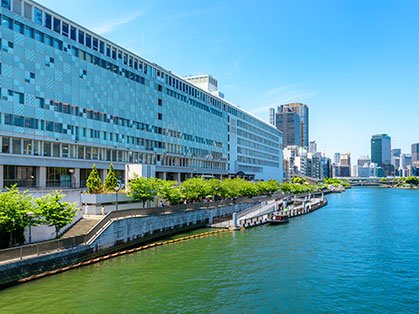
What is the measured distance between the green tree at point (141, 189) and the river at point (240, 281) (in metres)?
8.88

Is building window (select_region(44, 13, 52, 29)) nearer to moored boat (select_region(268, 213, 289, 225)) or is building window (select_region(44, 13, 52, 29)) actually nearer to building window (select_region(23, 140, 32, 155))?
building window (select_region(23, 140, 32, 155))

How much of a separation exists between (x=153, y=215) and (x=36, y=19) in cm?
3702

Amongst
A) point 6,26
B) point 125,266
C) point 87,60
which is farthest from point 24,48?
point 125,266

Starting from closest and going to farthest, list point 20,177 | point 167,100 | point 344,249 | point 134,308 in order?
point 134,308 < point 344,249 < point 20,177 < point 167,100

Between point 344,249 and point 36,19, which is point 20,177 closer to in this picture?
point 36,19

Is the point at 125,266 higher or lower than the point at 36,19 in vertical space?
lower

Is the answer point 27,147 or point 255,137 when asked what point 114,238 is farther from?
point 255,137

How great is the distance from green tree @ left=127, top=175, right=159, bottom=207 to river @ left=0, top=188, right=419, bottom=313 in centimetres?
888

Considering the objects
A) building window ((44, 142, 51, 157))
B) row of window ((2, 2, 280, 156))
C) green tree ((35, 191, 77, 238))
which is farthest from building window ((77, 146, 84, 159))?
green tree ((35, 191, 77, 238))

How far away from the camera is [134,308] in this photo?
2636cm

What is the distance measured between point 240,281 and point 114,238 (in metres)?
17.3

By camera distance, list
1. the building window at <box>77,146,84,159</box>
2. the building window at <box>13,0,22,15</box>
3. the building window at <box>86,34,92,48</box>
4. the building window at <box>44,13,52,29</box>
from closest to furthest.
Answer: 1. the building window at <box>13,0,22,15</box>
2. the building window at <box>44,13,52,29</box>
3. the building window at <box>77,146,84,159</box>
4. the building window at <box>86,34,92,48</box>

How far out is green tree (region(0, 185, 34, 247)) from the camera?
3133cm

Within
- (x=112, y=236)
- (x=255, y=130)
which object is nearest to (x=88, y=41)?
(x=112, y=236)
